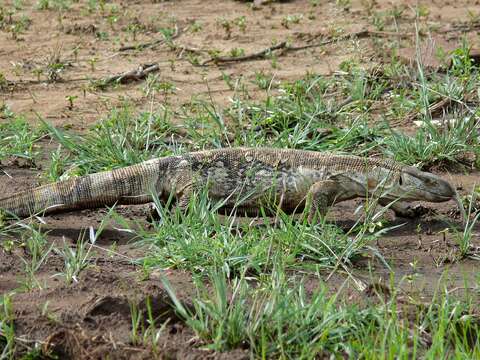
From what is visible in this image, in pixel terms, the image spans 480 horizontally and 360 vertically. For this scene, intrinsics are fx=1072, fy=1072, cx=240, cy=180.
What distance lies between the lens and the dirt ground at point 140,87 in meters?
4.79

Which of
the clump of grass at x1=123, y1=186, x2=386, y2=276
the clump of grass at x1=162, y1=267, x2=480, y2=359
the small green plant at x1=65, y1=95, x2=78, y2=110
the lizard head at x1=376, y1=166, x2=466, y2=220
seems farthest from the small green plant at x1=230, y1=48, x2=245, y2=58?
the clump of grass at x1=162, y1=267, x2=480, y2=359

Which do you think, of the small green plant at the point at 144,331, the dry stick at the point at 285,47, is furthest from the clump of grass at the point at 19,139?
the small green plant at the point at 144,331

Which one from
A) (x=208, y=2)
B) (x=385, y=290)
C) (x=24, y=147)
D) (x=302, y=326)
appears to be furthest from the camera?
(x=208, y=2)

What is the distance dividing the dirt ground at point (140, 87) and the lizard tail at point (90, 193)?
0.51 ft

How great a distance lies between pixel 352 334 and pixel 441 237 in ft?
6.44

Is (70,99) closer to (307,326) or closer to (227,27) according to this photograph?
(227,27)

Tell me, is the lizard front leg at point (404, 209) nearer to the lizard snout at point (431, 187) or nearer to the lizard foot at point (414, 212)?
the lizard foot at point (414, 212)

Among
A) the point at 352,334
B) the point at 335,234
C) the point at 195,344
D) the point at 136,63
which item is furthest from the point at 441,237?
the point at 136,63

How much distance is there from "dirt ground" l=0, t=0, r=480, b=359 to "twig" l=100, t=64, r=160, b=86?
0.32 ft

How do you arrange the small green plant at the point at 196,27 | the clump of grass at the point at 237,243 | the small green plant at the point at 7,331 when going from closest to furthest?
the small green plant at the point at 7,331
the clump of grass at the point at 237,243
the small green plant at the point at 196,27

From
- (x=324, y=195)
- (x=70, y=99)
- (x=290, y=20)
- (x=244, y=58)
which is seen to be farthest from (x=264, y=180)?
(x=290, y=20)

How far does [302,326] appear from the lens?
4.59 meters

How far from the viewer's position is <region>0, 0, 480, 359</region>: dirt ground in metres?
4.79

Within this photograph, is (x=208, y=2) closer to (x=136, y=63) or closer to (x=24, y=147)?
(x=136, y=63)
